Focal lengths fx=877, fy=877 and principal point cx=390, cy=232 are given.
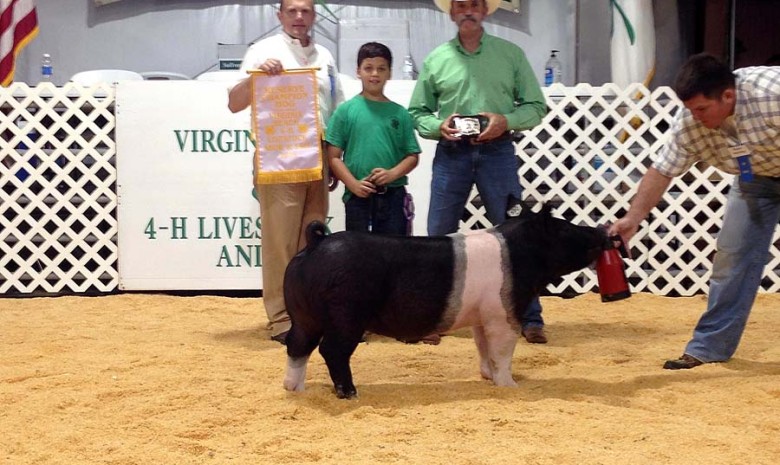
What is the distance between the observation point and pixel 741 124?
3699 millimetres

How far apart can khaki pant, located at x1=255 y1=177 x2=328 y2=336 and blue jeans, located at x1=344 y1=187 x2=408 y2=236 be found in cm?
23

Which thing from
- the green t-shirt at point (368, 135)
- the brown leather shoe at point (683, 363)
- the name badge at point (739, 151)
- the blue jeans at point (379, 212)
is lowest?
the brown leather shoe at point (683, 363)

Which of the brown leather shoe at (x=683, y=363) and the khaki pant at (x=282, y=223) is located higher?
the khaki pant at (x=282, y=223)

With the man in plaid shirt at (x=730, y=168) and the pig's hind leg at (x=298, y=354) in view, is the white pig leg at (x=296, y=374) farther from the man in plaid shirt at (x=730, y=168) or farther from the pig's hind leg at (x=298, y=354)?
the man in plaid shirt at (x=730, y=168)

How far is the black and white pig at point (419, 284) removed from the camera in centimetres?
332

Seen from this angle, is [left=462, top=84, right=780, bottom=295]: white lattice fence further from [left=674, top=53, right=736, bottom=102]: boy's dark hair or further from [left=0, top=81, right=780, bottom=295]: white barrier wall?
[left=674, top=53, right=736, bottom=102]: boy's dark hair

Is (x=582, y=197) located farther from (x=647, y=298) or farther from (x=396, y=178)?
(x=396, y=178)

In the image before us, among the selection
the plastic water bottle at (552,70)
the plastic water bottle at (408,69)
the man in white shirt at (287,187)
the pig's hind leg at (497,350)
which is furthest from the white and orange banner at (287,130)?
the plastic water bottle at (552,70)

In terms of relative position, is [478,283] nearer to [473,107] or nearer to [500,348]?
[500,348]

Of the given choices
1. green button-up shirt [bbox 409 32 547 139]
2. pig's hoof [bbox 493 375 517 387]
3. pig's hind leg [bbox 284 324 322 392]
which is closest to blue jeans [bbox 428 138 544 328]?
green button-up shirt [bbox 409 32 547 139]

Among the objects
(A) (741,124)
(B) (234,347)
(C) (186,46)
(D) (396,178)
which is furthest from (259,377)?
(C) (186,46)

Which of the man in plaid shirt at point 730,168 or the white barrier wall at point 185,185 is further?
the white barrier wall at point 185,185

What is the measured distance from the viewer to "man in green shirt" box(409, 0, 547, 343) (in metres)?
4.60

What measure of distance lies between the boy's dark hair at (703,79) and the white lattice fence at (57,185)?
13.8 feet
